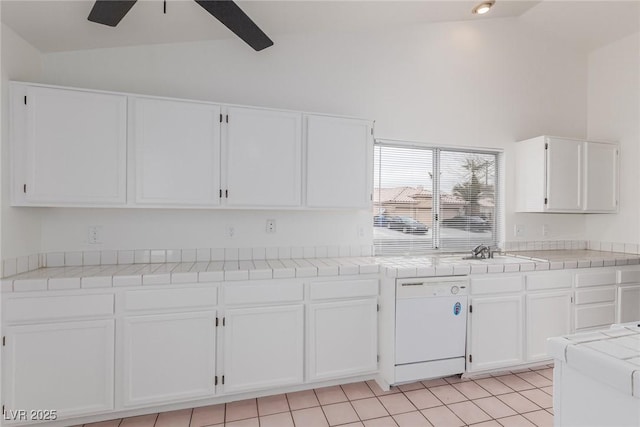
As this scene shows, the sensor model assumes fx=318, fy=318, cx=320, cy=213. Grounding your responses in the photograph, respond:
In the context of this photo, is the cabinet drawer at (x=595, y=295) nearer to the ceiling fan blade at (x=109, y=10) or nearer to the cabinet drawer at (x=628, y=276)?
the cabinet drawer at (x=628, y=276)

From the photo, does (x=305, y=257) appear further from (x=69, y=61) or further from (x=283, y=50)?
(x=69, y=61)

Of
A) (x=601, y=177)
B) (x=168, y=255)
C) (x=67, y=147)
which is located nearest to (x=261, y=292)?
(x=168, y=255)

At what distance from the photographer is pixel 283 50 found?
2.81 m

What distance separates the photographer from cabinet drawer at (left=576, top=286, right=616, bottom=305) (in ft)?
9.44

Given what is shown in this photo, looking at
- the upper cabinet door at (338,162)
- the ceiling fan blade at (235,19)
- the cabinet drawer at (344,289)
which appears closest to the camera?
the ceiling fan blade at (235,19)

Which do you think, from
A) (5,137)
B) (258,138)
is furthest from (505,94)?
(5,137)

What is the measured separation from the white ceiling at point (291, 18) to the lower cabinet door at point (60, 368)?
1898mm

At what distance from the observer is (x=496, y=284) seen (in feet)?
8.71

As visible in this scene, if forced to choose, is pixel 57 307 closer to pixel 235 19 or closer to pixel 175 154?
pixel 175 154

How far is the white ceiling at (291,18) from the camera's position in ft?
6.61

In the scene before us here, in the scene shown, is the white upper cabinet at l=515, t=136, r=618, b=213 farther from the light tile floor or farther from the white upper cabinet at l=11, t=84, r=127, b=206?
the white upper cabinet at l=11, t=84, r=127, b=206

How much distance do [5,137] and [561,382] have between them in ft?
10.1

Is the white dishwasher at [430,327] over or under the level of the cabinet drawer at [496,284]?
under

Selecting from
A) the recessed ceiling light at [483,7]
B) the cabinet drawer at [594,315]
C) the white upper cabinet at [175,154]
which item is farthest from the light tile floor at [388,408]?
the recessed ceiling light at [483,7]
